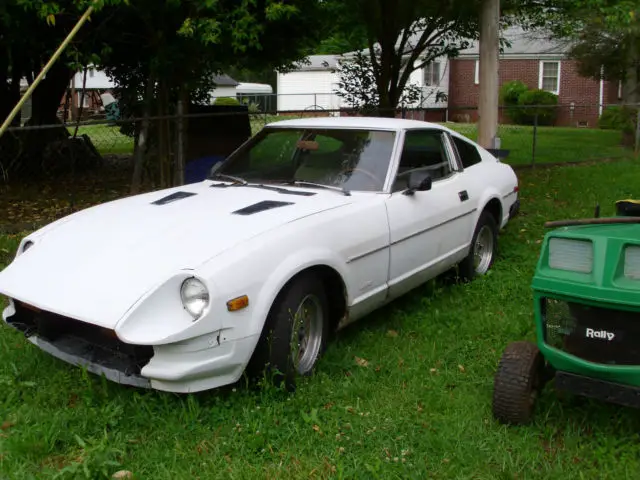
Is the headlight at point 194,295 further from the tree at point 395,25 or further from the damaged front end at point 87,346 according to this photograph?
the tree at point 395,25

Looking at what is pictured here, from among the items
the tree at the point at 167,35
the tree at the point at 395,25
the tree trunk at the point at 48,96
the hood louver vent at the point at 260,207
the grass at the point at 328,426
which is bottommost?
the grass at the point at 328,426

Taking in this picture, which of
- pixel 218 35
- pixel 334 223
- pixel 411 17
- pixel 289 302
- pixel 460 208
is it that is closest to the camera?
pixel 289 302

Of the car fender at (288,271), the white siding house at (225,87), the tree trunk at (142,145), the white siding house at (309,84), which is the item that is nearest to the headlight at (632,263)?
the car fender at (288,271)

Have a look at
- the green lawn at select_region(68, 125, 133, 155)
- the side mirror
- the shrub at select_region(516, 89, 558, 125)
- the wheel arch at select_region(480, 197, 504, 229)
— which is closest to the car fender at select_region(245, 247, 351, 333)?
the side mirror

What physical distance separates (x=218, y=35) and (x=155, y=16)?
61.6 inches

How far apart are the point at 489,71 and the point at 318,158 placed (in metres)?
4.78

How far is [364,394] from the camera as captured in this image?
3977mm

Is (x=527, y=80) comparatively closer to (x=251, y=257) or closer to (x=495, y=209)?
(x=495, y=209)

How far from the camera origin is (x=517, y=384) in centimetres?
353

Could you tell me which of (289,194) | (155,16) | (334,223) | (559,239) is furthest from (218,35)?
(559,239)

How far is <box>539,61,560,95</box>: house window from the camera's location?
32969mm

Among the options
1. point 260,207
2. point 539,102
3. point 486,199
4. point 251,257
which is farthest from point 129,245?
point 539,102

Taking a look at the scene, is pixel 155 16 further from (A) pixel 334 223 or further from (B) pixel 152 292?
(B) pixel 152 292

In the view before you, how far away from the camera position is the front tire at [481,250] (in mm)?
5969
